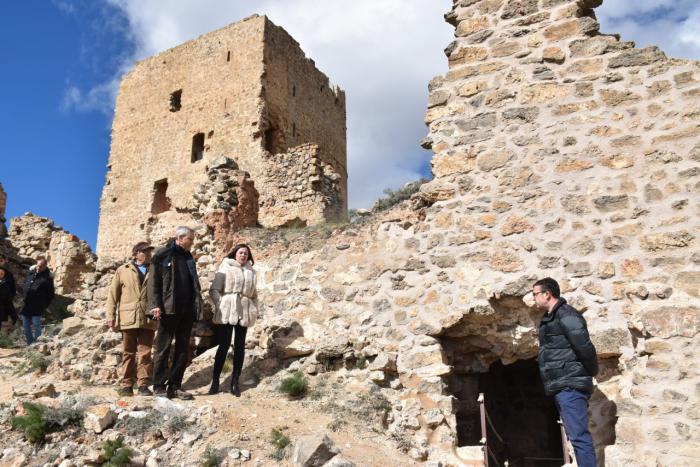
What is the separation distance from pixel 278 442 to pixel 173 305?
1.77m

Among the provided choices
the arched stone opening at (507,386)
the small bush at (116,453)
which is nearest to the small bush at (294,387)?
the arched stone opening at (507,386)

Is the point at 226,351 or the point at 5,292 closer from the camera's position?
the point at 226,351

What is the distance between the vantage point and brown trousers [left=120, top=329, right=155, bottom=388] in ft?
19.6

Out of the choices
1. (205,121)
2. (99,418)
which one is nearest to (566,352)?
(99,418)

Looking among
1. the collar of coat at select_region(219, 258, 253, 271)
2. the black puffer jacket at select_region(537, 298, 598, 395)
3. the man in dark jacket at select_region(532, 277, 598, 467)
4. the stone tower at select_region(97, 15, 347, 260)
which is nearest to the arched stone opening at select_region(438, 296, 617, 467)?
the man in dark jacket at select_region(532, 277, 598, 467)

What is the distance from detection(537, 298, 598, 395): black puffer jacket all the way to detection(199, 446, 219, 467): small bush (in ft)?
8.22

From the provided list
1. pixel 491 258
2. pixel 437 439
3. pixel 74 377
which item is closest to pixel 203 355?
pixel 74 377

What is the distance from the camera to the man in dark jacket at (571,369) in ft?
14.1

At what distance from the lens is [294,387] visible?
576 centimetres

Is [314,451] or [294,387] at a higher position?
[294,387]

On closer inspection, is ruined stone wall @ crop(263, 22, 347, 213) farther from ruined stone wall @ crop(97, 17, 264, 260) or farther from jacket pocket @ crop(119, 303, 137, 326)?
jacket pocket @ crop(119, 303, 137, 326)

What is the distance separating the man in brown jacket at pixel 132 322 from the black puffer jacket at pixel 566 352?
3715mm

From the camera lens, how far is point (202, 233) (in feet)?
26.7

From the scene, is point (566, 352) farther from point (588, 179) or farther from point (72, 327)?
point (72, 327)
